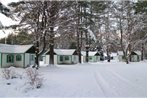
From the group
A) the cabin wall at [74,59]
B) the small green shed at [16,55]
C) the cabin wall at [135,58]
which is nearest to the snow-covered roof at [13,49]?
the small green shed at [16,55]

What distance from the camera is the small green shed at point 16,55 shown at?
34.6 metres

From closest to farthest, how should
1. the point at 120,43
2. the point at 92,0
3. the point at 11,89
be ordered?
the point at 11,89 < the point at 92,0 < the point at 120,43

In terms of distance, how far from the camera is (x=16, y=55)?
3659 centimetres

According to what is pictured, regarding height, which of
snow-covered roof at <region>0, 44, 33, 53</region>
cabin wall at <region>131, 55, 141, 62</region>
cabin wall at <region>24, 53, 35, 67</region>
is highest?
snow-covered roof at <region>0, 44, 33, 53</region>

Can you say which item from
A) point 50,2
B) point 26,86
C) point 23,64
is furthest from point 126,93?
point 23,64

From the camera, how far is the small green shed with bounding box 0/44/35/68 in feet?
114

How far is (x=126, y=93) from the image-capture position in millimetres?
11914

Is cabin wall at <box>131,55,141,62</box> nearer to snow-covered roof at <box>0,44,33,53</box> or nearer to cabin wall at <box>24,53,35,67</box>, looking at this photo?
cabin wall at <box>24,53,35,67</box>

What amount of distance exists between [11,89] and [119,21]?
35.3m

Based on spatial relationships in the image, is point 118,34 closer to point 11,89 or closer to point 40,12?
point 40,12

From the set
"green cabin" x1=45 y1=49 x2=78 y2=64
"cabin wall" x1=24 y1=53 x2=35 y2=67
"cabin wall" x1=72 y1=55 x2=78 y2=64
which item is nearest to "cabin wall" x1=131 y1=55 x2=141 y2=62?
"cabin wall" x1=72 y1=55 x2=78 y2=64

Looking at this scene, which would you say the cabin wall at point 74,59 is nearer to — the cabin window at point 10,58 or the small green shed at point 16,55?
the small green shed at point 16,55

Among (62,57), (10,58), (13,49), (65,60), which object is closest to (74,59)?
(65,60)

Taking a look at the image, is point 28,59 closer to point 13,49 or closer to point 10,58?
point 13,49
